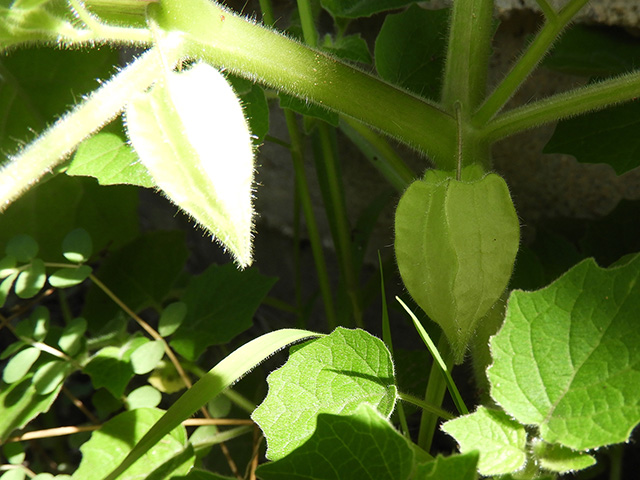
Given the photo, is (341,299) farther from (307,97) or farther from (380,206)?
(307,97)

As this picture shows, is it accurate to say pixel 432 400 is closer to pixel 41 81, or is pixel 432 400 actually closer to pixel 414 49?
pixel 414 49

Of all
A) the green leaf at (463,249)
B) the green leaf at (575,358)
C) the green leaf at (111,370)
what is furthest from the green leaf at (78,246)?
the green leaf at (575,358)

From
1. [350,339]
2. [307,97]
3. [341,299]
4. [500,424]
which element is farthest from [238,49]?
[341,299]

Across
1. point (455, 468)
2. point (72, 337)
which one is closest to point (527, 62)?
point (455, 468)

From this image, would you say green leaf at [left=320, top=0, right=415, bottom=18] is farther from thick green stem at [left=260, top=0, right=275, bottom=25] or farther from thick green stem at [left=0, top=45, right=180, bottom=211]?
thick green stem at [left=0, top=45, right=180, bottom=211]

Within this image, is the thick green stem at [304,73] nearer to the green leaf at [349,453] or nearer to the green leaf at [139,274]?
the green leaf at [349,453]

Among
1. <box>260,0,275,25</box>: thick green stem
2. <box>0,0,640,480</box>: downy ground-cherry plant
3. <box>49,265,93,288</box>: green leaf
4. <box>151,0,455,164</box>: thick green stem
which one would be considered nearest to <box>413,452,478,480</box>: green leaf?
<box>0,0,640,480</box>: downy ground-cherry plant
